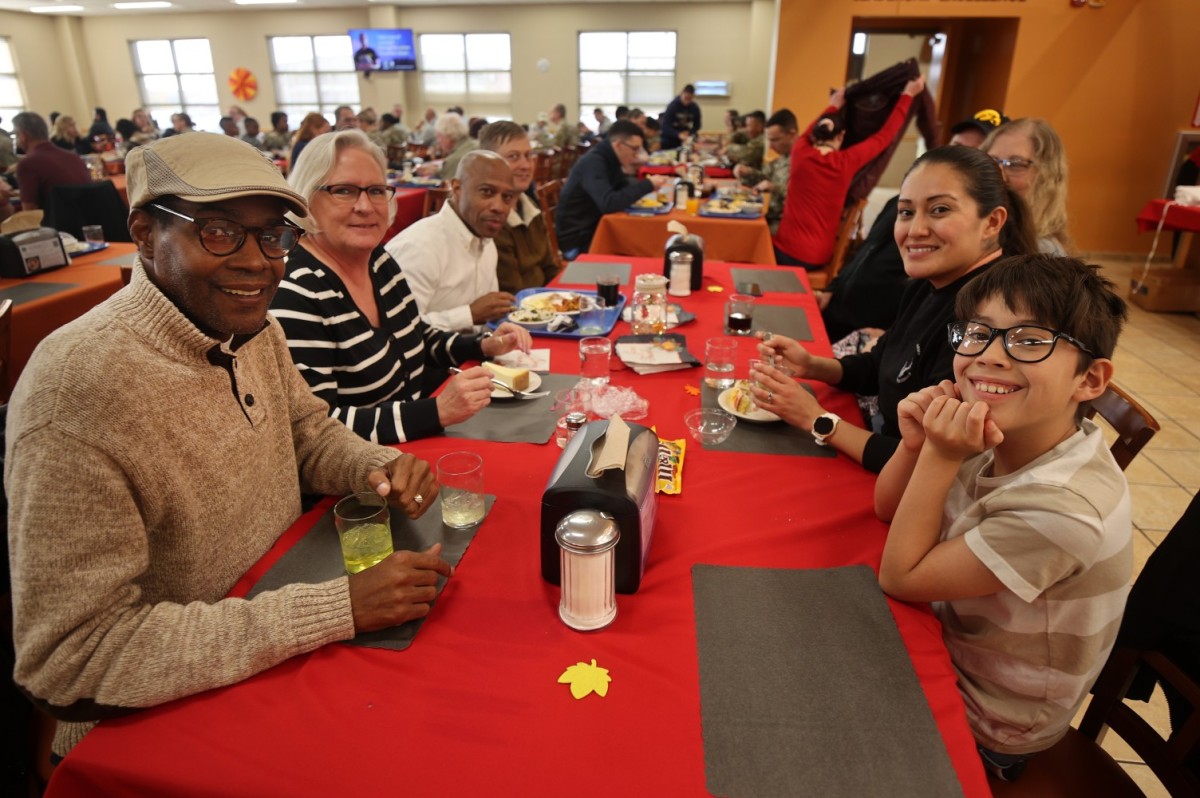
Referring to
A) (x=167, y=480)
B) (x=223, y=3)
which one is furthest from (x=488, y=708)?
(x=223, y=3)

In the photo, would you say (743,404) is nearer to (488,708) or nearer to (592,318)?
(592,318)

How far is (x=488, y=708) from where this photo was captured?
3.01 ft

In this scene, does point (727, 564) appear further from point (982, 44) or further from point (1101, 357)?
point (982, 44)

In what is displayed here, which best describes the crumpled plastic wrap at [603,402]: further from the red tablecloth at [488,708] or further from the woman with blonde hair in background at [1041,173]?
the woman with blonde hair in background at [1041,173]

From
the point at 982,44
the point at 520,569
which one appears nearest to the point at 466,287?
the point at 520,569

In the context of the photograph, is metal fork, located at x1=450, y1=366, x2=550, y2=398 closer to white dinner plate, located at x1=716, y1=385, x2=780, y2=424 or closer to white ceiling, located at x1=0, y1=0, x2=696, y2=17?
white dinner plate, located at x1=716, y1=385, x2=780, y2=424

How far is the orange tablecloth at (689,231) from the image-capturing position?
4.66 metres

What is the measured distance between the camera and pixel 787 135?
21.1ft

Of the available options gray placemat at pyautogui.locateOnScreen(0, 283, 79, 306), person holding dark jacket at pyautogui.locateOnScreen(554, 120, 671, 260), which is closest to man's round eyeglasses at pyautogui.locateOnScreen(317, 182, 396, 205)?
gray placemat at pyautogui.locateOnScreen(0, 283, 79, 306)

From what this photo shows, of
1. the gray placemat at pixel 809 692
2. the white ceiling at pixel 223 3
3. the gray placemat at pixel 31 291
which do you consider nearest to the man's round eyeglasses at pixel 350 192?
the gray placemat at pixel 809 692

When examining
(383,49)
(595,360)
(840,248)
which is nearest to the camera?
(595,360)

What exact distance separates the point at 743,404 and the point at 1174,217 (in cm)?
533

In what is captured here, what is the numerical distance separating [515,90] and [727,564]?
16295 millimetres

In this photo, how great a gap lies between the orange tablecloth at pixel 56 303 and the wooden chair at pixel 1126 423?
3556mm
